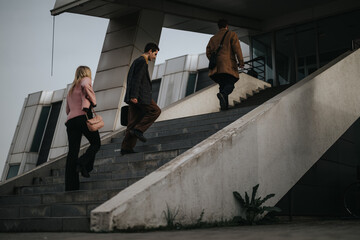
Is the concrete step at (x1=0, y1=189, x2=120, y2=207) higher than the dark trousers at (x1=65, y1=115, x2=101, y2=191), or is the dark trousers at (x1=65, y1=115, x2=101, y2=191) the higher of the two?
the dark trousers at (x1=65, y1=115, x2=101, y2=191)

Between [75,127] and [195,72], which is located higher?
[195,72]

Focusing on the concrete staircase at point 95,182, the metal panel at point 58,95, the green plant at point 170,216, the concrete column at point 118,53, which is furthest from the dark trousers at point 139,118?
the metal panel at point 58,95

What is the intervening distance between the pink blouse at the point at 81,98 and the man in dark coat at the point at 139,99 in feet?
2.84

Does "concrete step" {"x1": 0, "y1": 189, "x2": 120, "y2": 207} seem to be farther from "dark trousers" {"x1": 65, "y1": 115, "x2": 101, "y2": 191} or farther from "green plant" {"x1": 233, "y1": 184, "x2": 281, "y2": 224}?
"green plant" {"x1": 233, "y1": 184, "x2": 281, "y2": 224}

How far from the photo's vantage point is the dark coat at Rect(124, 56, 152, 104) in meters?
6.38

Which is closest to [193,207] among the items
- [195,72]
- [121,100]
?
[121,100]

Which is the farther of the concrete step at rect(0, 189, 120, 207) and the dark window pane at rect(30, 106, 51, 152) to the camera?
the dark window pane at rect(30, 106, 51, 152)

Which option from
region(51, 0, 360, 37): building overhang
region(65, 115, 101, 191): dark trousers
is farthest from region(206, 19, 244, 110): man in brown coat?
region(51, 0, 360, 37): building overhang

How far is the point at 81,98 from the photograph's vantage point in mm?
5629

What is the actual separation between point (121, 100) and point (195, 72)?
1130 cm

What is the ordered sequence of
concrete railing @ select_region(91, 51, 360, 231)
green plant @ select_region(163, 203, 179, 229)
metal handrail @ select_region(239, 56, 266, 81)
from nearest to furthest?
concrete railing @ select_region(91, 51, 360, 231), green plant @ select_region(163, 203, 179, 229), metal handrail @ select_region(239, 56, 266, 81)

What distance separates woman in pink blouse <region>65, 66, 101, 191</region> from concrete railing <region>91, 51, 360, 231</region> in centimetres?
139

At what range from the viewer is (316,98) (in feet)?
23.5

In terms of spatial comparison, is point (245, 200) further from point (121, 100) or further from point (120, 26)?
point (120, 26)
